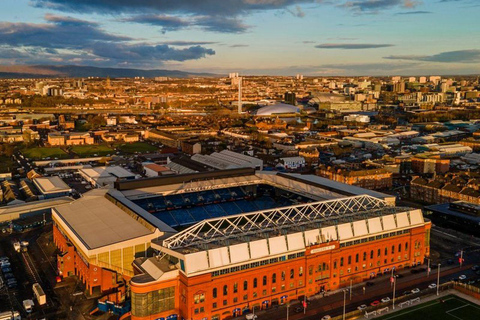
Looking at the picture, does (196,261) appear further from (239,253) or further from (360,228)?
(360,228)

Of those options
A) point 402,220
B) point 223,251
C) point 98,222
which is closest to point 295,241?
point 223,251

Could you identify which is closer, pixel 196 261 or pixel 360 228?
pixel 196 261

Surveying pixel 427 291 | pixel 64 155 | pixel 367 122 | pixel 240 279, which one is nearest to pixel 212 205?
pixel 240 279

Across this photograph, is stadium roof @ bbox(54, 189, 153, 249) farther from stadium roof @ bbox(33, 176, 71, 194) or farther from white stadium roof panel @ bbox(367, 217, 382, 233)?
stadium roof @ bbox(33, 176, 71, 194)

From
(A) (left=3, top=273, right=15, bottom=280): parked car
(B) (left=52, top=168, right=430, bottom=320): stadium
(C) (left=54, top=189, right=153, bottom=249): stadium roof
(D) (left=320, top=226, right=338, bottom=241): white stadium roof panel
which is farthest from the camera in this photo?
(A) (left=3, top=273, right=15, bottom=280): parked car

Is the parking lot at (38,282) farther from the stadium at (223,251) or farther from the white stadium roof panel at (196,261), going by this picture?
the white stadium roof panel at (196,261)

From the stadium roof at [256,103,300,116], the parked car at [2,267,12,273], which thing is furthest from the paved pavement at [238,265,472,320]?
the stadium roof at [256,103,300,116]

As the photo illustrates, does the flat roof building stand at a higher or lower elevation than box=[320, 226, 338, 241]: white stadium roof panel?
lower
